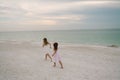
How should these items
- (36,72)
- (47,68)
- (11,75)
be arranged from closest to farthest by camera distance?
(11,75), (36,72), (47,68)

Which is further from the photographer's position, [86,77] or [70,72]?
[70,72]

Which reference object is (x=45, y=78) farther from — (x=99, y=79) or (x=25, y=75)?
(x=99, y=79)

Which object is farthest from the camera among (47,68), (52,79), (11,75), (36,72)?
(47,68)

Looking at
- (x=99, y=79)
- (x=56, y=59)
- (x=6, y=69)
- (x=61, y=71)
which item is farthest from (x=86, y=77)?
(x=6, y=69)

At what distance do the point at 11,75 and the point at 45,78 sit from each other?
5.58 feet

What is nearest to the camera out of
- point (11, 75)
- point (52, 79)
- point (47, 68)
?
point (52, 79)

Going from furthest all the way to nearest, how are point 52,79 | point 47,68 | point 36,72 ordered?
point 47,68 < point 36,72 < point 52,79

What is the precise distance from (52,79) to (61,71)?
1.58 metres

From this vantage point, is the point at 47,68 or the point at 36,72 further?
the point at 47,68

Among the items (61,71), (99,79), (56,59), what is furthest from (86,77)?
(56,59)

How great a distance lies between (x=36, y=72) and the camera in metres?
9.45

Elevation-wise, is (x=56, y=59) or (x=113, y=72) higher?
(x=56, y=59)

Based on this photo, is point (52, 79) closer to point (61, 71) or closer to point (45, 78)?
point (45, 78)

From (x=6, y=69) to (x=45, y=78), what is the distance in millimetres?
2749
